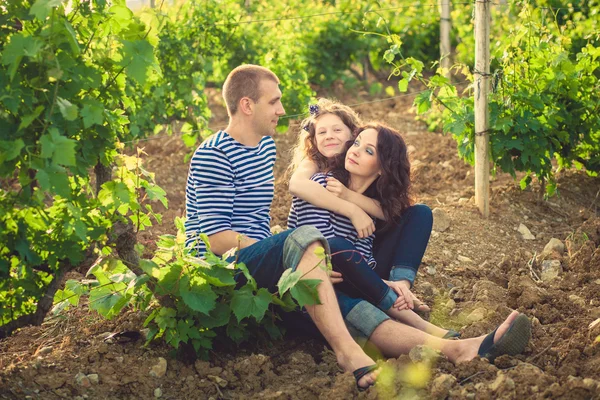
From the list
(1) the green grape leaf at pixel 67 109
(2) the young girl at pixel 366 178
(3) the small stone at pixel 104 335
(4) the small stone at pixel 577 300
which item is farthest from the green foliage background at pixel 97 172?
(4) the small stone at pixel 577 300

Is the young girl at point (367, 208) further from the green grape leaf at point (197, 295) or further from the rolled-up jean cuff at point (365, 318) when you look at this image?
the green grape leaf at point (197, 295)

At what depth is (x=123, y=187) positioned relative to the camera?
10.2 feet

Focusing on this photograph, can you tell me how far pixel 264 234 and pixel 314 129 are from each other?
0.66 meters

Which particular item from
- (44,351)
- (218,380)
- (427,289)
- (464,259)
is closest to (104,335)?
(44,351)

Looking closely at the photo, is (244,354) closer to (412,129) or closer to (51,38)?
(51,38)

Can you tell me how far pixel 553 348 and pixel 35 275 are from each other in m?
2.02

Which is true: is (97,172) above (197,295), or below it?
above

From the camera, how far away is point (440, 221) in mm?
5152

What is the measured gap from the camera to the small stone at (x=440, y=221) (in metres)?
5.12

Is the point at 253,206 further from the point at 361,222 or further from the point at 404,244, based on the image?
the point at 404,244

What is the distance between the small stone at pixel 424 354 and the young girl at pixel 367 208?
0.46 m

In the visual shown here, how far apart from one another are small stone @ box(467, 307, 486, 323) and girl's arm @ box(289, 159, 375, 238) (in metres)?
0.61

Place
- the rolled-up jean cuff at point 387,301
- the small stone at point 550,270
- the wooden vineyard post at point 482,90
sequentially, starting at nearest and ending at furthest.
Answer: the rolled-up jean cuff at point 387,301
the small stone at point 550,270
the wooden vineyard post at point 482,90

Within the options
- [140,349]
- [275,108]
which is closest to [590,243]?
[275,108]
